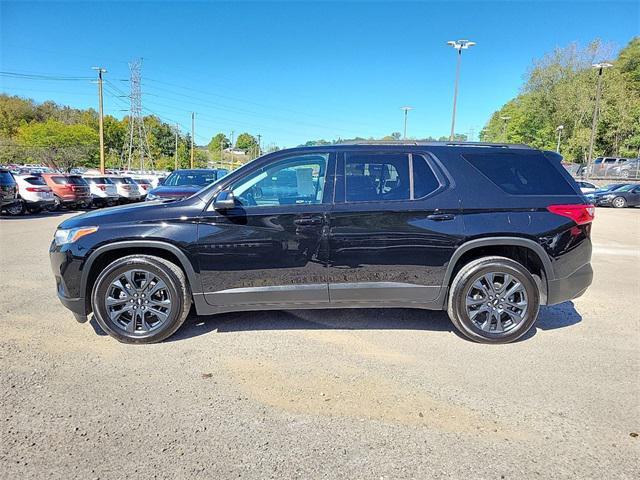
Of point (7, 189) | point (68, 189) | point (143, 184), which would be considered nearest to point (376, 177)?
point (7, 189)

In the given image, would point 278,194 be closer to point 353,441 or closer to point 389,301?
point 389,301

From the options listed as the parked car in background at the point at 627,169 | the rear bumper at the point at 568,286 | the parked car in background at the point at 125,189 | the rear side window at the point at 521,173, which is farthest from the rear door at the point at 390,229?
the parked car in background at the point at 627,169

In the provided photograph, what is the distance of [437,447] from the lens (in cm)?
244

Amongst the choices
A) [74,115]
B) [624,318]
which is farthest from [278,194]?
[74,115]

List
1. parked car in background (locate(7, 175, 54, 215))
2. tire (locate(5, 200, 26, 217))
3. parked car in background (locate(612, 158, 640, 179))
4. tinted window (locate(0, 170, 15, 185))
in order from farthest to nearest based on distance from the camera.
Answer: parked car in background (locate(612, 158, 640, 179)) → parked car in background (locate(7, 175, 54, 215)) → tire (locate(5, 200, 26, 217)) → tinted window (locate(0, 170, 15, 185))

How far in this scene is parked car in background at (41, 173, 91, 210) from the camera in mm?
16500

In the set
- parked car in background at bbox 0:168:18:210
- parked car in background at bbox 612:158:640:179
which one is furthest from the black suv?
parked car in background at bbox 612:158:640:179

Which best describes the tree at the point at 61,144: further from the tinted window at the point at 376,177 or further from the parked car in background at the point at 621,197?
the tinted window at the point at 376,177

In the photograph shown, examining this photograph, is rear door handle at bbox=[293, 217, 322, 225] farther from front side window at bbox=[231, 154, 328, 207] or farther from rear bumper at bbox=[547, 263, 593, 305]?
rear bumper at bbox=[547, 263, 593, 305]

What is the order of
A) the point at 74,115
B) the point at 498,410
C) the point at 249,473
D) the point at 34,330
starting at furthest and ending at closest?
the point at 74,115
the point at 34,330
the point at 498,410
the point at 249,473

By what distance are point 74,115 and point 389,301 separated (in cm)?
10937

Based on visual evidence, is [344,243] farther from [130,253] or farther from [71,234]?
[71,234]

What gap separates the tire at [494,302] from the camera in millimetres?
3875

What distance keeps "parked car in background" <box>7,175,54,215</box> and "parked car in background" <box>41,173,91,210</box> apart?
96cm
